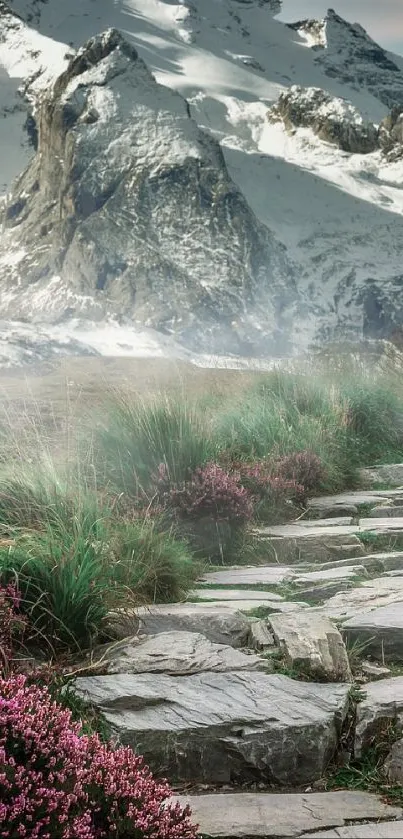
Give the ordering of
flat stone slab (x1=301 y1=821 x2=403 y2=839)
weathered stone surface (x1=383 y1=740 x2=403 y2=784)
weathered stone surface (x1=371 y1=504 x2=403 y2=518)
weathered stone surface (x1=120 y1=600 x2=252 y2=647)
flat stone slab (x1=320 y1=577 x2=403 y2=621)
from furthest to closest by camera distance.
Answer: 1. weathered stone surface (x1=371 y1=504 x2=403 y2=518)
2. flat stone slab (x1=320 y1=577 x2=403 y2=621)
3. weathered stone surface (x1=120 y1=600 x2=252 y2=647)
4. weathered stone surface (x1=383 y1=740 x2=403 y2=784)
5. flat stone slab (x1=301 y1=821 x2=403 y2=839)

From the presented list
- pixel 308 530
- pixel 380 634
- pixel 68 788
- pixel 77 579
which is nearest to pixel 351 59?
pixel 308 530

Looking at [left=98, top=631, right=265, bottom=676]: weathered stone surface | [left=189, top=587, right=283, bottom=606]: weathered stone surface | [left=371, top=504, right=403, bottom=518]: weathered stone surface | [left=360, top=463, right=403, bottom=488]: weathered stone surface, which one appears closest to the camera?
[left=98, top=631, right=265, bottom=676]: weathered stone surface

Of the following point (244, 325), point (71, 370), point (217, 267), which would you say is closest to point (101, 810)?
point (71, 370)

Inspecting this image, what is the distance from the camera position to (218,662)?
3.74 metres

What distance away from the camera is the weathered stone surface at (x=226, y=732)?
323 centimetres

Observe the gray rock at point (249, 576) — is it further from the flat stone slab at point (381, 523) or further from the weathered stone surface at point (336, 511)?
the weathered stone surface at point (336, 511)

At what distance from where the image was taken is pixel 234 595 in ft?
16.4

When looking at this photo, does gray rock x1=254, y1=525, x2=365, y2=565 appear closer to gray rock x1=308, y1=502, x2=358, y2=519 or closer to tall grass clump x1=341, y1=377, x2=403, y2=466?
gray rock x1=308, y1=502, x2=358, y2=519

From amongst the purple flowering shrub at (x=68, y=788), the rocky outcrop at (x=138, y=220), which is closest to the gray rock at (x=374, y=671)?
the purple flowering shrub at (x=68, y=788)

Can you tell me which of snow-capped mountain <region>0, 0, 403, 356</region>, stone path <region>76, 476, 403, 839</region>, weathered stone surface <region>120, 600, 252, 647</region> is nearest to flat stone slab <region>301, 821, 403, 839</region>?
stone path <region>76, 476, 403, 839</region>

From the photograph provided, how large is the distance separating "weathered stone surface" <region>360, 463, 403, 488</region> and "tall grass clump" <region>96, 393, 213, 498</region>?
99.3 inches

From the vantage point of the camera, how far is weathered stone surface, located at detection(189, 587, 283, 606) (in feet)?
16.1

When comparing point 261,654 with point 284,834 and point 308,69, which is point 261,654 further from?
point 308,69

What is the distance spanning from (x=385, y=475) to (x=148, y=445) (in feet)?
11.0
